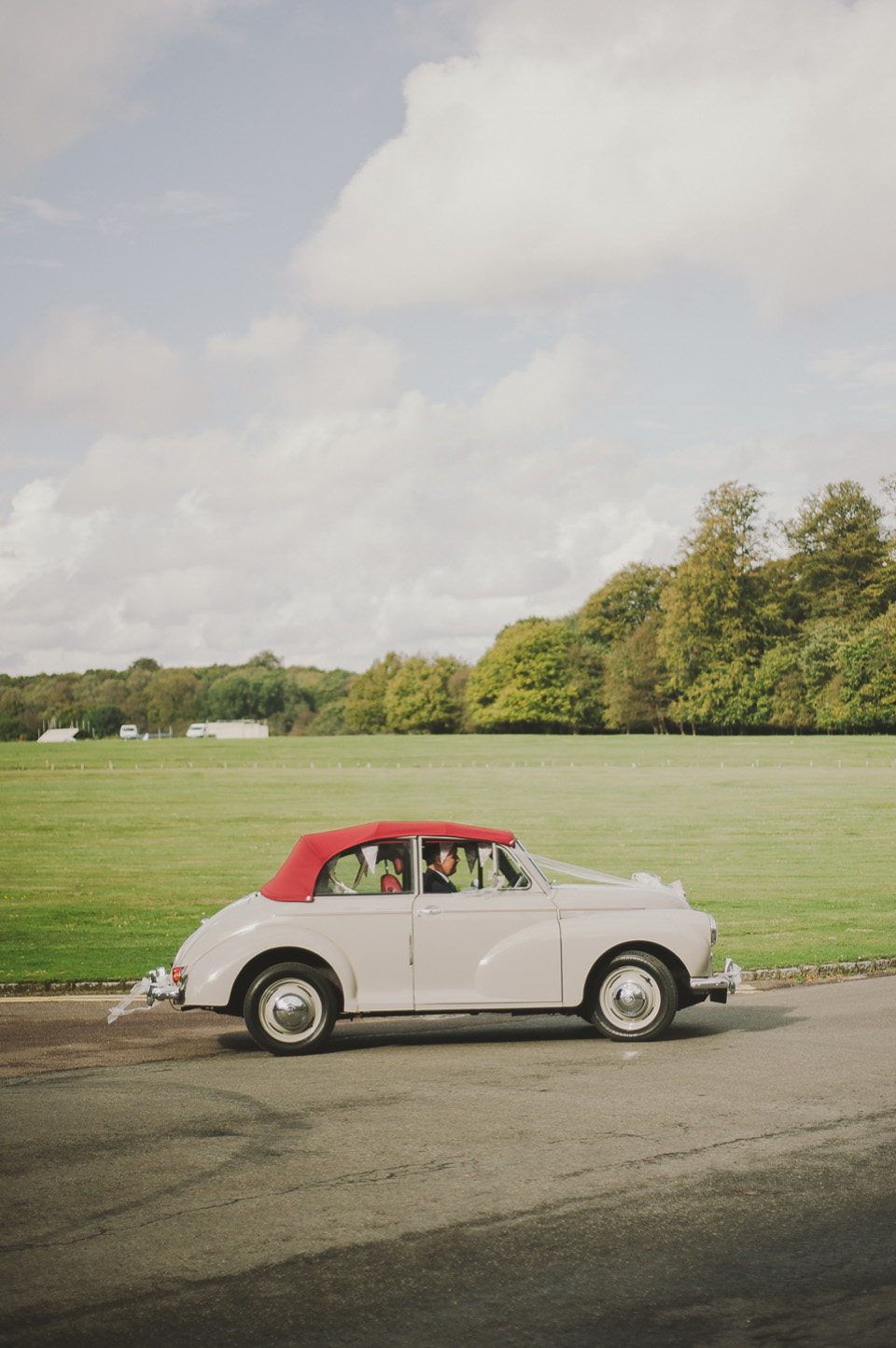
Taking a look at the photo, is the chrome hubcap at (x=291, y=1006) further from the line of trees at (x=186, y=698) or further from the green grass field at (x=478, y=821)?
the line of trees at (x=186, y=698)

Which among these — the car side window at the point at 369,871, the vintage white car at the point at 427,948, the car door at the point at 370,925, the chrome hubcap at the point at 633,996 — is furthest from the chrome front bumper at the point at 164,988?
the chrome hubcap at the point at 633,996

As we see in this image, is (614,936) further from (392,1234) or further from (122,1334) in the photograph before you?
(122,1334)

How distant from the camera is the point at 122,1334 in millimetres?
4324

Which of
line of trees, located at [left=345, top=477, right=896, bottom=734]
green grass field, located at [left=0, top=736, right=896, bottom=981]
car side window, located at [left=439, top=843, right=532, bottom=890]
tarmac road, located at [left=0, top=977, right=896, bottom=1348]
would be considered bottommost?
green grass field, located at [left=0, top=736, right=896, bottom=981]

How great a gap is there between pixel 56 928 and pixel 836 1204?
582 inches

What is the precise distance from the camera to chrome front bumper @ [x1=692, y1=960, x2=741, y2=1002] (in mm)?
9547

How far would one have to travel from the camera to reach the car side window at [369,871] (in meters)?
9.68

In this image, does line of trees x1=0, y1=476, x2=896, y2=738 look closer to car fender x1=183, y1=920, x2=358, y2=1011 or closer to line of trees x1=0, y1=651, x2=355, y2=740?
line of trees x1=0, y1=651, x2=355, y2=740

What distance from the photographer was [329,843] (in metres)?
9.85

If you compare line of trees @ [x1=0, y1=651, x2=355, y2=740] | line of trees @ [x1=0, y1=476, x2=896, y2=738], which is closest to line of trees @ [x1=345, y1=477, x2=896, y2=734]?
line of trees @ [x1=0, y1=476, x2=896, y2=738]

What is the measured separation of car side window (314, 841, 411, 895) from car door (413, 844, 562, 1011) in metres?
0.26

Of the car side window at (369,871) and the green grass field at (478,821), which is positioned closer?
the car side window at (369,871)

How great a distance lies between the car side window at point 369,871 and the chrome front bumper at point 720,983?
2.40 metres

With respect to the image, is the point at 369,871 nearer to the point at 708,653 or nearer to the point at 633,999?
the point at 633,999
